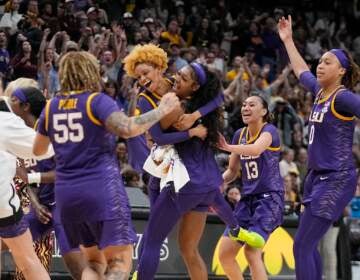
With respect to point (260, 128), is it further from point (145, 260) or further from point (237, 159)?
point (145, 260)

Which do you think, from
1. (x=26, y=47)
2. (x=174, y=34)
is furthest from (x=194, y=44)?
(x=26, y=47)

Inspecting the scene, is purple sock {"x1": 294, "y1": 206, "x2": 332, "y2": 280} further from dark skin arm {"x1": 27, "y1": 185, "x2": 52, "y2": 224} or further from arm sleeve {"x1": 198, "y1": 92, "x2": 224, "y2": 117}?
dark skin arm {"x1": 27, "y1": 185, "x2": 52, "y2": 224}

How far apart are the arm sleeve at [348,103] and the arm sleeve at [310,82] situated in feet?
1.41

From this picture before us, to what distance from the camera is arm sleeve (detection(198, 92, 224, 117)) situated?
756 cm

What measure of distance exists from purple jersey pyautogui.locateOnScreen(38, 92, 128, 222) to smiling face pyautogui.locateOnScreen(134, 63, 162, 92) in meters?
1.44

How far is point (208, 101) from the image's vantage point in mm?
7652

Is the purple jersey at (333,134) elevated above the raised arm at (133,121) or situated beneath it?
situated beneath

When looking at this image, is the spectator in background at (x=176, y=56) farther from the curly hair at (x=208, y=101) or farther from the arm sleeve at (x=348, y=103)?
the arm sleeve at (x=348, y=103)

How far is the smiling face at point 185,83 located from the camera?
7.59 m

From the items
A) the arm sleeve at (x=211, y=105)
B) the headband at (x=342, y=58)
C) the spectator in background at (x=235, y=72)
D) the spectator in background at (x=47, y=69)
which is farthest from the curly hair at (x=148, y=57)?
the spectator in background at (x=235, y=72)

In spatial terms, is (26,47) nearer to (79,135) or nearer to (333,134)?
(333,134)

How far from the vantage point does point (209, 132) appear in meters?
7.63

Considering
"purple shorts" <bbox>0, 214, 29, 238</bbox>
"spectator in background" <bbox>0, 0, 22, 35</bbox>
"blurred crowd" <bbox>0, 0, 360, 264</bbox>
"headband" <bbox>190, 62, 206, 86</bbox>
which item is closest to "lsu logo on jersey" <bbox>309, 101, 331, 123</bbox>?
"headband" <bbox>190, 62, 206, 86</bbox>

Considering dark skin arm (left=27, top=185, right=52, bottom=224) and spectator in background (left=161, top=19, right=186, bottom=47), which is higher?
spectator in background (left=161, top=19, right=186, bottom=47)
